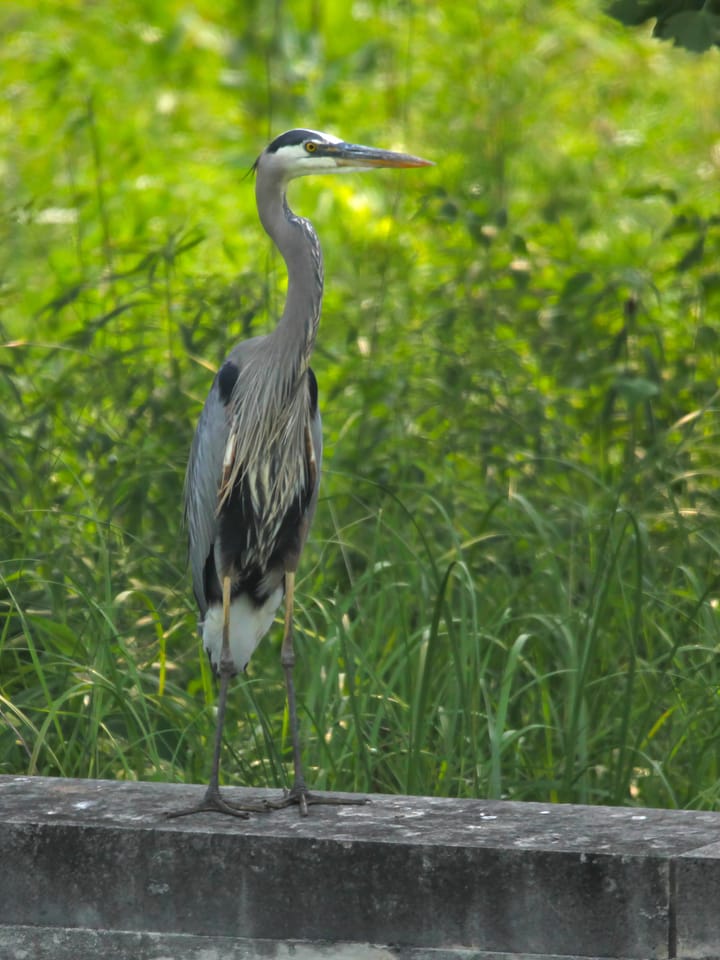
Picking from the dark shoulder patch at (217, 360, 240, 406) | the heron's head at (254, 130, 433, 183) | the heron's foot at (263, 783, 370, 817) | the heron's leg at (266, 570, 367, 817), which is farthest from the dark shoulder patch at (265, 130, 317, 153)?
the heron's foot at (263, 783, 370, 817)

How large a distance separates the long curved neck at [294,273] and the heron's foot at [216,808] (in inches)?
36.5

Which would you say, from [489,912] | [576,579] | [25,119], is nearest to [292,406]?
[489,912]

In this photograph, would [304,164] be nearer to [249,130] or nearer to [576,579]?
[576,579]

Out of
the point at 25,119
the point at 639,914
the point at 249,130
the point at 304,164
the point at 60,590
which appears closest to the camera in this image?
the point at 639,914

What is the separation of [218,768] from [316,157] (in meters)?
1.29

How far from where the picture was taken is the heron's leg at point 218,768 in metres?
2.92

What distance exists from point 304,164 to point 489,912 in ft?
5.17

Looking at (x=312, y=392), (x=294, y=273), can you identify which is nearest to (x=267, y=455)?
(x=312, y=392)

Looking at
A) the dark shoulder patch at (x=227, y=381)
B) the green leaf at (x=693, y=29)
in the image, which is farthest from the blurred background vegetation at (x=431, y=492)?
the green leaf at (x=693, y=29)

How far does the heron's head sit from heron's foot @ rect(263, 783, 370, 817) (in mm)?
1279

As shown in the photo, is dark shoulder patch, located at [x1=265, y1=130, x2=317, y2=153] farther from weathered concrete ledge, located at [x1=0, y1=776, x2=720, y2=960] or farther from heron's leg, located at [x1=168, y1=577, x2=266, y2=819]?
weathered concrete ledge, located at [x1=0, y1=776, x2=720, y2=960]

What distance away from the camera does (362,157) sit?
321 centimetres

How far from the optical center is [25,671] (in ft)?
12.8

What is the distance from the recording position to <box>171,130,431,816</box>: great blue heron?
3.22 metres
